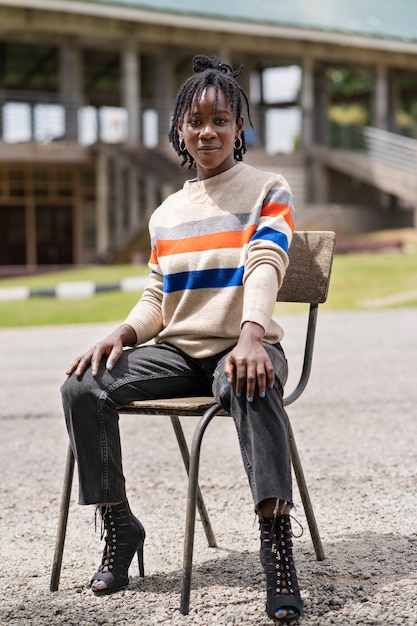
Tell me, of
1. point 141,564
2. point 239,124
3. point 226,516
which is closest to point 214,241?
point 239,124

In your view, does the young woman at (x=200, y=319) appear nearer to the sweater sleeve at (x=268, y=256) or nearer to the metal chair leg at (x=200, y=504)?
the sweater sleeve at (x=268, y=256)

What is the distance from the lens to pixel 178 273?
3.27 meters

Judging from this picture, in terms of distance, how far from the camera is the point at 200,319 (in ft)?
10.5

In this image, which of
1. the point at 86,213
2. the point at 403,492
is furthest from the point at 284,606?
the point at 86,213

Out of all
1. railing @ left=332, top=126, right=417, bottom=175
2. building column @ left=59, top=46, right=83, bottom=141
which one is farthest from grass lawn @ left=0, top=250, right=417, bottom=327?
railing @ left=332, top=126, right=417, bottom=175

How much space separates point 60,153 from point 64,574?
20.5 meters

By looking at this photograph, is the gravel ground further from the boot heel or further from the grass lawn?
the grass lawn

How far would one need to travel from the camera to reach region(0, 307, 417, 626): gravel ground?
3.00 meters

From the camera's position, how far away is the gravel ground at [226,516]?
9.84 ft

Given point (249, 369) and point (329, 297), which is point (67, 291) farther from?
point (249, 369)

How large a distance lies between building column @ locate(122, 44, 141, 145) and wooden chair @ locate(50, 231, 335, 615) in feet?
69.0

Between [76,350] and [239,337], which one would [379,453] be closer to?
[239,337]

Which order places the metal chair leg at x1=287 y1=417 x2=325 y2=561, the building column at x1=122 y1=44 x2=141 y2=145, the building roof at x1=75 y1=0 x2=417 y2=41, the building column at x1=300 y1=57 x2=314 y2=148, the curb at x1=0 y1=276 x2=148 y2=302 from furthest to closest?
the building column at x1=300 y1=57 x2=314 y2=148, the building column at x1=122 y1=44 x2=141 y2=145, the building roof at x1=75 y1=0 x2=417 y2=41, the curb at x1=0 y1=276 x2=148 y2=302, the metal chair leg at x1=287 y1=417 x2=325 y2=561

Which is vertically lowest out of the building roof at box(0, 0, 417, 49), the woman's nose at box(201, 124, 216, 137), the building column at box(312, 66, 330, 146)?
the woman's nose at box(201, 124, 216, 137)
